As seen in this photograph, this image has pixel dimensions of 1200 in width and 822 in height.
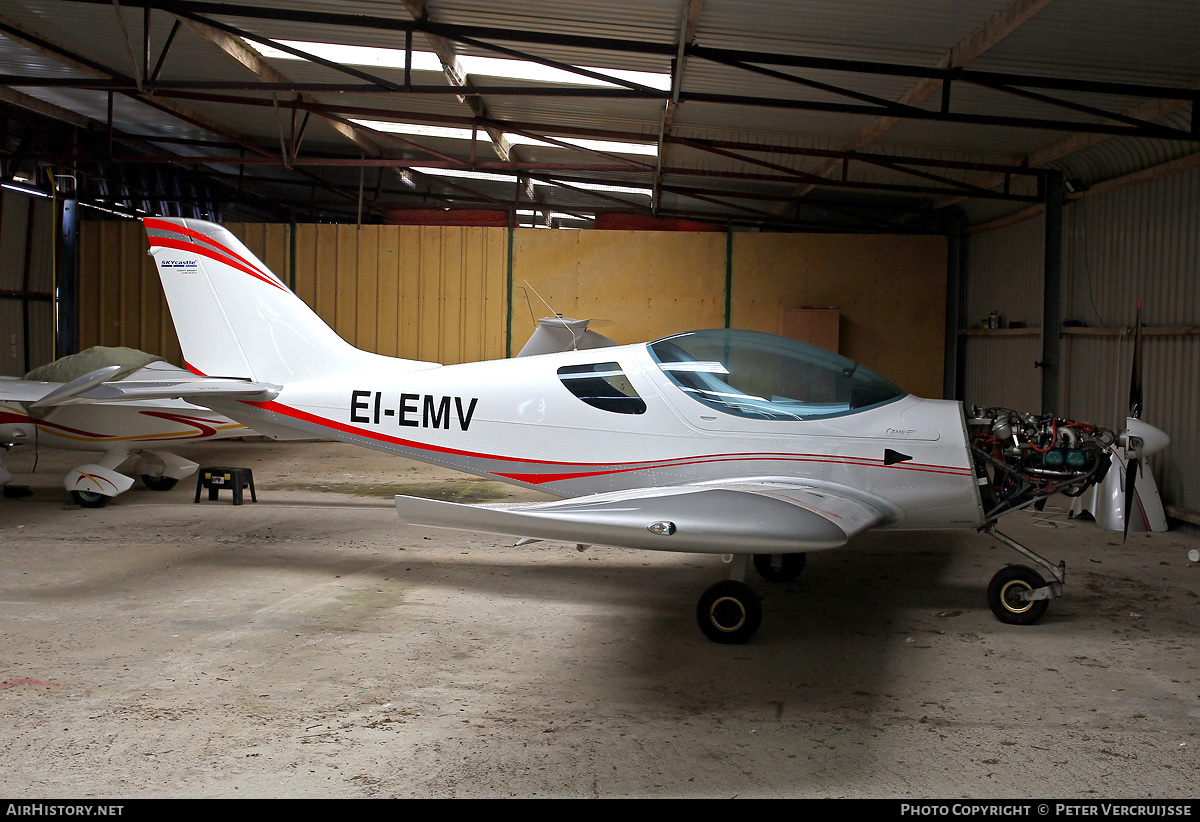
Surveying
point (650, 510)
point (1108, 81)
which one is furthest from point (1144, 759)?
point (1108, 81)

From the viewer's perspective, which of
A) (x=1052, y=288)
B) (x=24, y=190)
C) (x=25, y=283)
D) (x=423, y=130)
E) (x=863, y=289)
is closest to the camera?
(x=1052, y=288)

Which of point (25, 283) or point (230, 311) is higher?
point (25, 283)

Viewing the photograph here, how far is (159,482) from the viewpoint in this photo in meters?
9.61

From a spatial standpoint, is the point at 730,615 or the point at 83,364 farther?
the point at 83,364

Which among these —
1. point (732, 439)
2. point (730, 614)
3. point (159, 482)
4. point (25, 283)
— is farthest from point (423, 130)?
point (730, 614)

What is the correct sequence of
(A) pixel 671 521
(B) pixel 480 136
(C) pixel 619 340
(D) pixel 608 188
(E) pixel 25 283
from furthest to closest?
(D) pixel 608 188 → (C) pixel 619 340 → (E) pixel 25 283 → (B) pixel 480 136 → (A) pixel 671 521

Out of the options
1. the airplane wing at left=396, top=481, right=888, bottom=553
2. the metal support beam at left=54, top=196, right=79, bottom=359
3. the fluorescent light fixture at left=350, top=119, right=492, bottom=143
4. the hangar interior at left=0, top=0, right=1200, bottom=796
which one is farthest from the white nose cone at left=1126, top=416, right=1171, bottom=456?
the metal support beam at left=54, top=196, right=79, bottom=359

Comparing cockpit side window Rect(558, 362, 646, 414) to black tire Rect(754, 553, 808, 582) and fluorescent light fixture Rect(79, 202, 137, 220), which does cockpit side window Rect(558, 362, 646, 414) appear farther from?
fluorescent light fixture Rect(79, 202, 137, 220)

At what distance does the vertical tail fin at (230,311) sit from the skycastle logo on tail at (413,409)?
75cm

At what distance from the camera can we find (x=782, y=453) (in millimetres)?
5336

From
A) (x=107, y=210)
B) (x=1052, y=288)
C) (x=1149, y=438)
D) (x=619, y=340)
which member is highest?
(x=107, y=210)

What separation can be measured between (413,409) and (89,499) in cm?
448

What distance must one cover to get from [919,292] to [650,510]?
500 inches

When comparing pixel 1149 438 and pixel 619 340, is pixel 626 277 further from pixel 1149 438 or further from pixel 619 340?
pixel 1149 438
